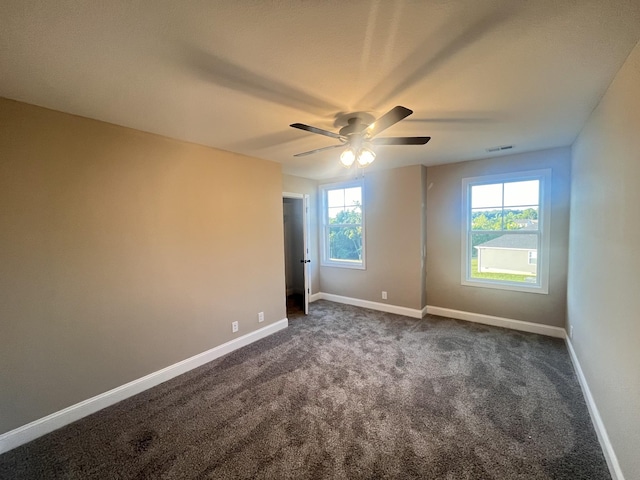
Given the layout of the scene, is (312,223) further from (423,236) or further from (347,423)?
(347,423)

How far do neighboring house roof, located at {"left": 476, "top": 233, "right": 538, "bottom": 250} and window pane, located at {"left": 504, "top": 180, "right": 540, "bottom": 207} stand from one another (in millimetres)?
434

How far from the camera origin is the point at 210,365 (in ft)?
9.77

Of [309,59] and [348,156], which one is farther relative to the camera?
[348,156]

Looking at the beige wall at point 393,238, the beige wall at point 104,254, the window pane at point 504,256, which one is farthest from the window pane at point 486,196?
the beige wall at point 104,254

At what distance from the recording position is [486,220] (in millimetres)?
3953

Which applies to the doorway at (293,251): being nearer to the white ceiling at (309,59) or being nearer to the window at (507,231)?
the window at (507,231)

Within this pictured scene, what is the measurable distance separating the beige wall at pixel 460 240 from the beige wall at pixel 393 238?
0.30m

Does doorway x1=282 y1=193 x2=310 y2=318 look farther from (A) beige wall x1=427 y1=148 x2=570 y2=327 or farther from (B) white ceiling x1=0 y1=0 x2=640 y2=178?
(B) white ceiling x1=0 y1=0 x2=640 y2=178

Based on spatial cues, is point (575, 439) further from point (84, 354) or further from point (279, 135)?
point (84, 354)

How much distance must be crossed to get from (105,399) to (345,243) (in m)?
3.95

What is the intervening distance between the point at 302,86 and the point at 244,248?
2.19 meters

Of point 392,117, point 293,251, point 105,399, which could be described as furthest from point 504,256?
point 105,399

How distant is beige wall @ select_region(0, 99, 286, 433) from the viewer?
192cm

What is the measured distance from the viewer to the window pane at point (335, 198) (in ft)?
17.0
